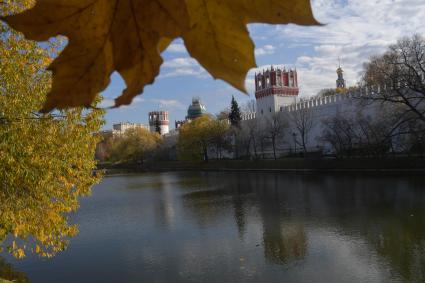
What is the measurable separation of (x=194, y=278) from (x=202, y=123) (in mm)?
27702

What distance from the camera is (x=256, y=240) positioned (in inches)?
379

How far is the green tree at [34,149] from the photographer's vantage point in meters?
4.53

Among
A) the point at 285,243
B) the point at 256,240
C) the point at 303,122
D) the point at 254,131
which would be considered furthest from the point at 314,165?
the point at 285,243

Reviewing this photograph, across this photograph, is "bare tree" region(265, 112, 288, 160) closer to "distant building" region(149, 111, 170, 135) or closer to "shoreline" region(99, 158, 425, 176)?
"shoreline" region(99, 158, 425, 176)

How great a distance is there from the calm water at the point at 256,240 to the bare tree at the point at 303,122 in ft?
42.3

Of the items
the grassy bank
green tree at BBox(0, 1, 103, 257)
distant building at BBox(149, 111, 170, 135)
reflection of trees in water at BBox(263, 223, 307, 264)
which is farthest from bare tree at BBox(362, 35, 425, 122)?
distant building at BBox(149, 111, 170, 135)

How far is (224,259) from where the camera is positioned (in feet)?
27.5

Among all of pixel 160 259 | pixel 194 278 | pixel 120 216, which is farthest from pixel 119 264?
pixel 120 216

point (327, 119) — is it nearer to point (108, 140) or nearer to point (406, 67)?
point (406, 67)

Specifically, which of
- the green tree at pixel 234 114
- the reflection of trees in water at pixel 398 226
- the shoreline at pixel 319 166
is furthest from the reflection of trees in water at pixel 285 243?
the green tree at pixel 234 114

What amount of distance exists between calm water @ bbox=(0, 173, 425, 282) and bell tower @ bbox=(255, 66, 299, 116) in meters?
16.6

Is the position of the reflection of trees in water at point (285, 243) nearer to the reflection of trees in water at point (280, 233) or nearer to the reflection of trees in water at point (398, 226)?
the reflection of trees in water at point (280, 233)

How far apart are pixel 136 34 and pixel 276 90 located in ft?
104

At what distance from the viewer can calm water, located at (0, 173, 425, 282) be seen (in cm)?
766
